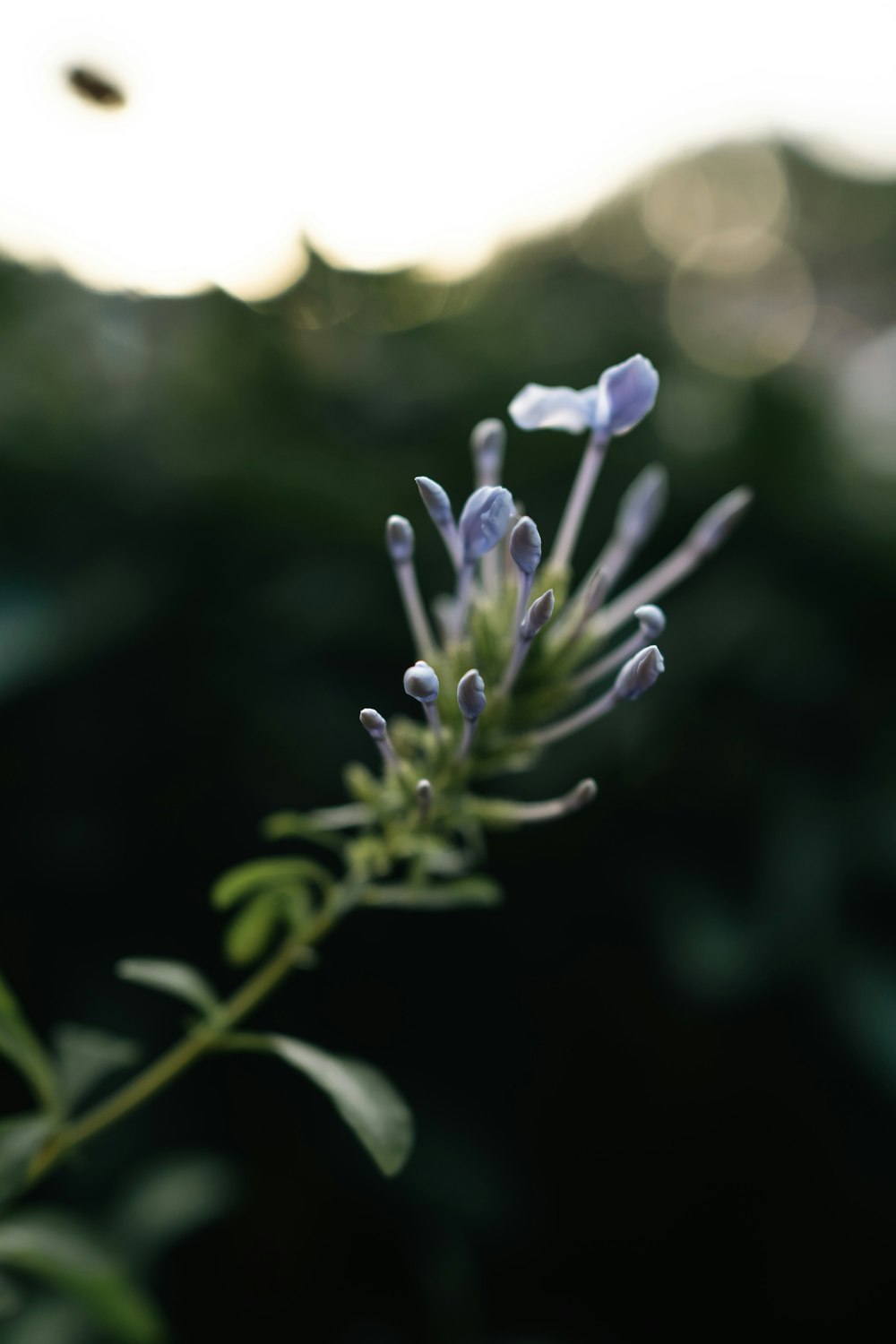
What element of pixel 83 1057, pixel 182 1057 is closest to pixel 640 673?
pixel 182 1057

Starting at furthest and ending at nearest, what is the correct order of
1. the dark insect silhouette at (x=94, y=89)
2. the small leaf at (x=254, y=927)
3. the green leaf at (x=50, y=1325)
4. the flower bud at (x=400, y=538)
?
the dark insect silhouette at (x=94, y=89) < the green leaf at (x=50, y=1325) < the small leaf at (x=254, y=927) < the flower bud at (x=400, y=538)

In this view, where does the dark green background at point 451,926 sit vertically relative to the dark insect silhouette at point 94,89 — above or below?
below

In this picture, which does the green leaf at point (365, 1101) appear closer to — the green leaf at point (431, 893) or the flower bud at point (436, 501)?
the green leaf at point (431, 893)

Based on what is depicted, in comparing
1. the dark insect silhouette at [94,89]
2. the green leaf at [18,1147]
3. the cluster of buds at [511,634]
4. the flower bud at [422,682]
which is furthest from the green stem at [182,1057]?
the dark insect silhouette at [94,89]

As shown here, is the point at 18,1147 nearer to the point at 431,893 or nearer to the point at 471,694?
the point at 431,893

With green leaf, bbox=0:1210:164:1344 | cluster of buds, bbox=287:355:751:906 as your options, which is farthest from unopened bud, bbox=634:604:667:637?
green leaf, bbox=0:1210:164:1344
